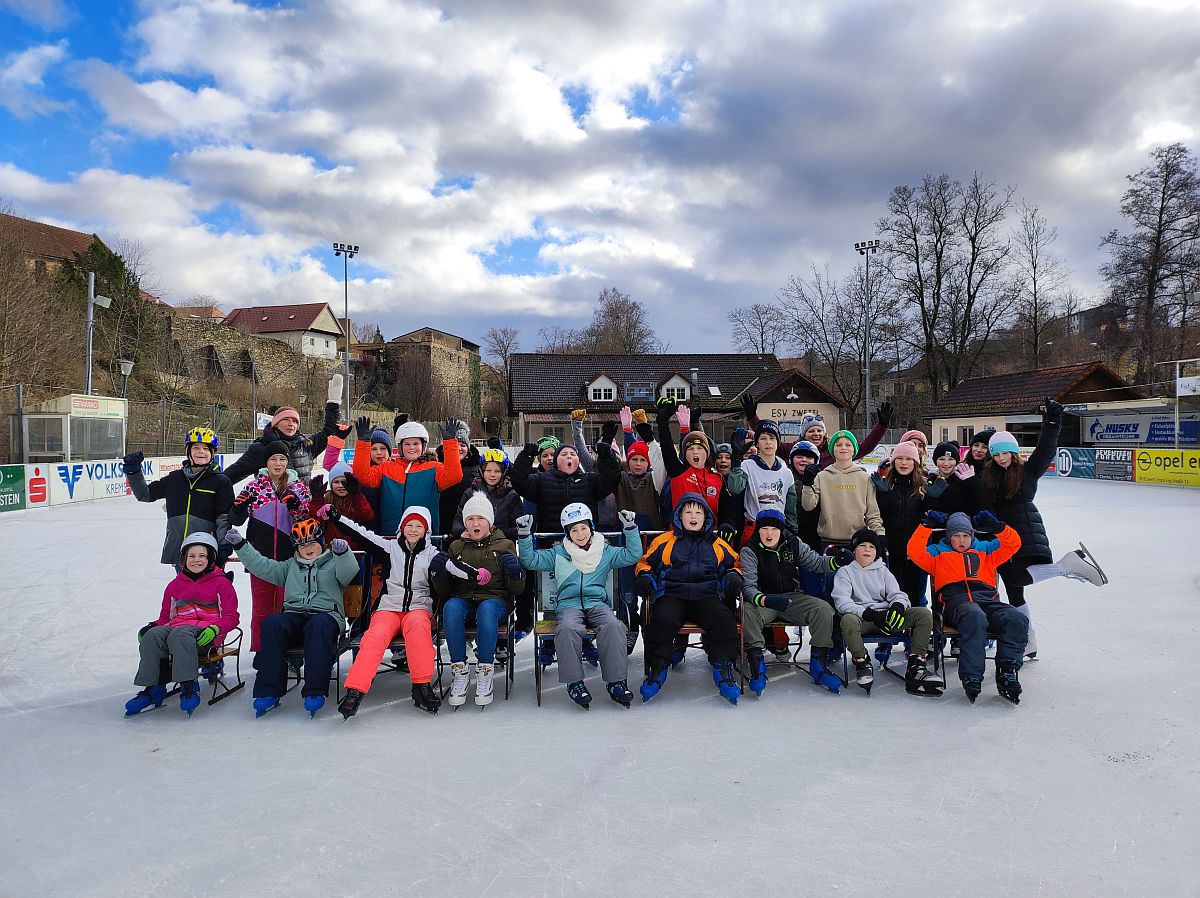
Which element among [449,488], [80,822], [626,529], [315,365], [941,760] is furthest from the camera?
[315,365]


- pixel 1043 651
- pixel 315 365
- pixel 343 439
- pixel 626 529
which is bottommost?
pixel 1043 651

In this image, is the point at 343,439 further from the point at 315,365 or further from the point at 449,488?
the point at 315,365

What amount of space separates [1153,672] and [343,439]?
5.87m

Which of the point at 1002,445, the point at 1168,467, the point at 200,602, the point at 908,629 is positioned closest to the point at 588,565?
the point at 908,629

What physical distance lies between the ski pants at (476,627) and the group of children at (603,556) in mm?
13

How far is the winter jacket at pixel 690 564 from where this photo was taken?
443 cm

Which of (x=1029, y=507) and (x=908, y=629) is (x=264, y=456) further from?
(x=1029, y=507)

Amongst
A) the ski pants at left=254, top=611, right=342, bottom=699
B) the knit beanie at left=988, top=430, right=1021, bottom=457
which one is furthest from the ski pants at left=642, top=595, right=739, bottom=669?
the knit beanie at left=988, top=430, right=1021, bottom=457

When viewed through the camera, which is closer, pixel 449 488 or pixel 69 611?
pixel 449 488

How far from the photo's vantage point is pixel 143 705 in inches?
163

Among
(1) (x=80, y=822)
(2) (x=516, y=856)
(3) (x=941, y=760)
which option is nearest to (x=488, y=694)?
(2) (x=516, y=856)

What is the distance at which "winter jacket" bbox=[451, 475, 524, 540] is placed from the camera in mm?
4805

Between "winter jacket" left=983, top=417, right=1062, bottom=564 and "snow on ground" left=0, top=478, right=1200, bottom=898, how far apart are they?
78cm

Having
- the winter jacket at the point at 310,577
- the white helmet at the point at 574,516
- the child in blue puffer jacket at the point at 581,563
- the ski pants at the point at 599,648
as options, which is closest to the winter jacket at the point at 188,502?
the winter jacket at the point at 310,577
